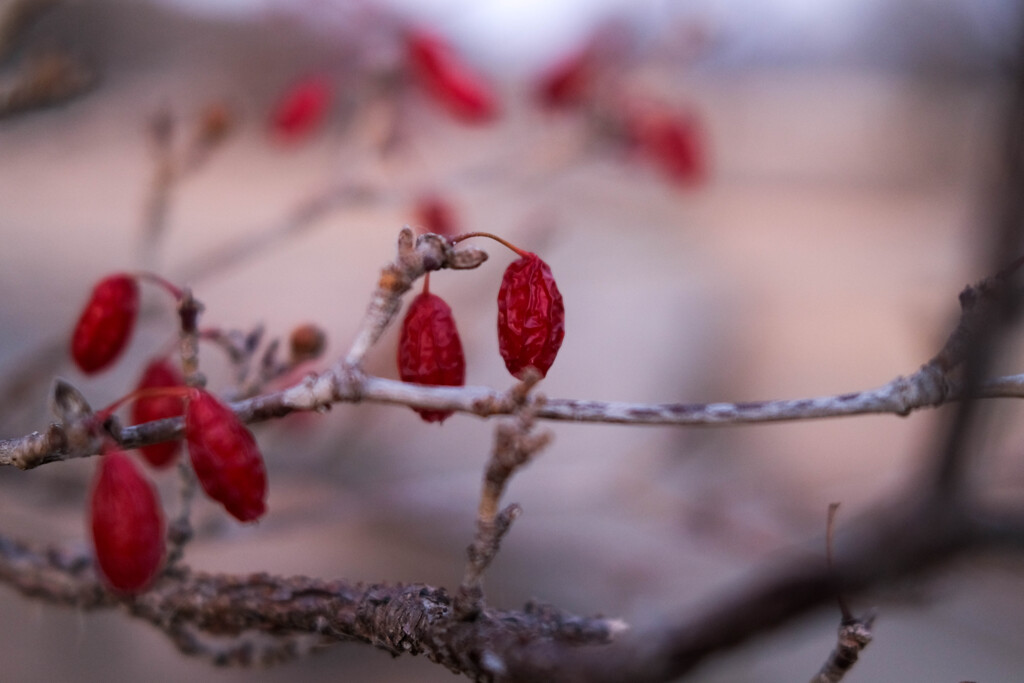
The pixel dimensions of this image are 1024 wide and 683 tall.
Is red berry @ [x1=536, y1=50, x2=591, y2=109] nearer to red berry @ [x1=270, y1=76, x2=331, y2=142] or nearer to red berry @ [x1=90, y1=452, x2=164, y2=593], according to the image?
red berry @ [x1=270, y1=76, x2=331, y2=142]

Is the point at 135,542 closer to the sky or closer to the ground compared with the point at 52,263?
closer to the ground

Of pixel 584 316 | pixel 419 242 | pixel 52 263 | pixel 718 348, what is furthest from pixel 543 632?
pixel 52 263

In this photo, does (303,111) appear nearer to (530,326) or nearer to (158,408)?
(158,408)

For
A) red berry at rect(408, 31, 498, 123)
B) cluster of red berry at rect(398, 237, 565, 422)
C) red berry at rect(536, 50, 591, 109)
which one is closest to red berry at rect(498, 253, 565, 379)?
cluster of red berry at rect(398, 237, 565, 422)

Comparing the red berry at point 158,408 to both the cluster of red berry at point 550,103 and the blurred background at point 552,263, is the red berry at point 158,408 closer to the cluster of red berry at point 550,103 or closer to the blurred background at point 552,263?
the blurred background at point 552,263

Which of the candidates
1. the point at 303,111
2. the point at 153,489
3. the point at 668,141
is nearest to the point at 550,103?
the point at 668,141

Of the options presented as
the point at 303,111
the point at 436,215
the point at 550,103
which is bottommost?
the point at 436,215

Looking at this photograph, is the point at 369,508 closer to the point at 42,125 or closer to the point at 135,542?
the point at 135,542
